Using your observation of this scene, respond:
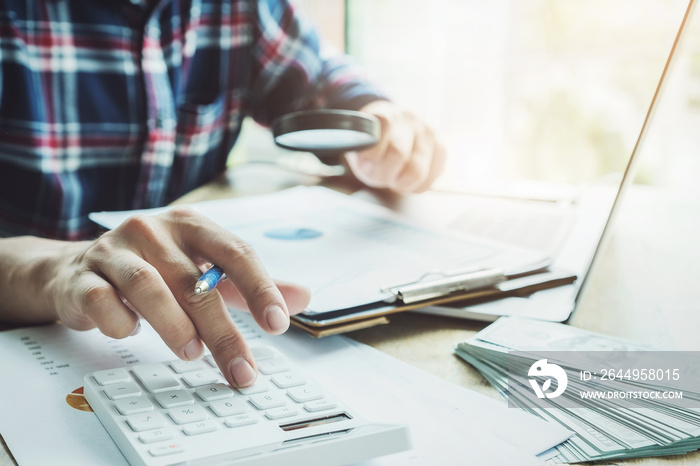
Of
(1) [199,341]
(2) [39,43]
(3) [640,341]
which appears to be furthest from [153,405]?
(2) [39,43]

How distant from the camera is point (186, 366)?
407mm

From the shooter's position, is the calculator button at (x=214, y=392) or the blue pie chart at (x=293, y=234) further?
the blue pie chart at (x=293, y=234)

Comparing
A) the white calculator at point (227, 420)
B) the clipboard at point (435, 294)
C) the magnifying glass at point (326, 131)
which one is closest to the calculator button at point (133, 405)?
the white calculator at point (227, 420)

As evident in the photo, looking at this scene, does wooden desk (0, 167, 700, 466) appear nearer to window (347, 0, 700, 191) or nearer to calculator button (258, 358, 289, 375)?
calculator button (258, 358, 289, 375)

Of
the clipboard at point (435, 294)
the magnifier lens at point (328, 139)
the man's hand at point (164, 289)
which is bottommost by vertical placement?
the clipboard at point (435, 294)

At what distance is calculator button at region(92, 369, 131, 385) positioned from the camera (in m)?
0.37

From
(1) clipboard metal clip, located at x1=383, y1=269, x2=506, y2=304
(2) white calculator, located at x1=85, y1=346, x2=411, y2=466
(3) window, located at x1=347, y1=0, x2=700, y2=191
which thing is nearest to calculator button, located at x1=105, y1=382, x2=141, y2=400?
(2) white calculator, located at x1=85, y1=346, x2=411, y2=466

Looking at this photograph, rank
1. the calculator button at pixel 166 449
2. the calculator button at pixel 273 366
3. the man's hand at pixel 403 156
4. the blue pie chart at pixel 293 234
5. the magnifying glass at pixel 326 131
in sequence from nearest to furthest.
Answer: the calculator button at pixel 166 449, the calculator button at pixel 273 366, the blue pie chart at pixel 293 234, the magnifying glass at pixel 326 131, the man's hand at pixel 403 156

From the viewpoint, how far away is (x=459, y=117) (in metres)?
3.51

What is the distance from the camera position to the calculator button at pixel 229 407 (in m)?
0.34

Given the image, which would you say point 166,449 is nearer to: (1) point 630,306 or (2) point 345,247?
(2) point 345,247

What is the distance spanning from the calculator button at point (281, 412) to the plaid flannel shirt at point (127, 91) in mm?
723

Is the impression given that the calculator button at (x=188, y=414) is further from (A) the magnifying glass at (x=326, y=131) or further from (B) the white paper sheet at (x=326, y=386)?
(A) the magnifying glass at (x=326, y=131)

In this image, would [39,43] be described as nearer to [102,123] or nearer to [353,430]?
[102,123]
